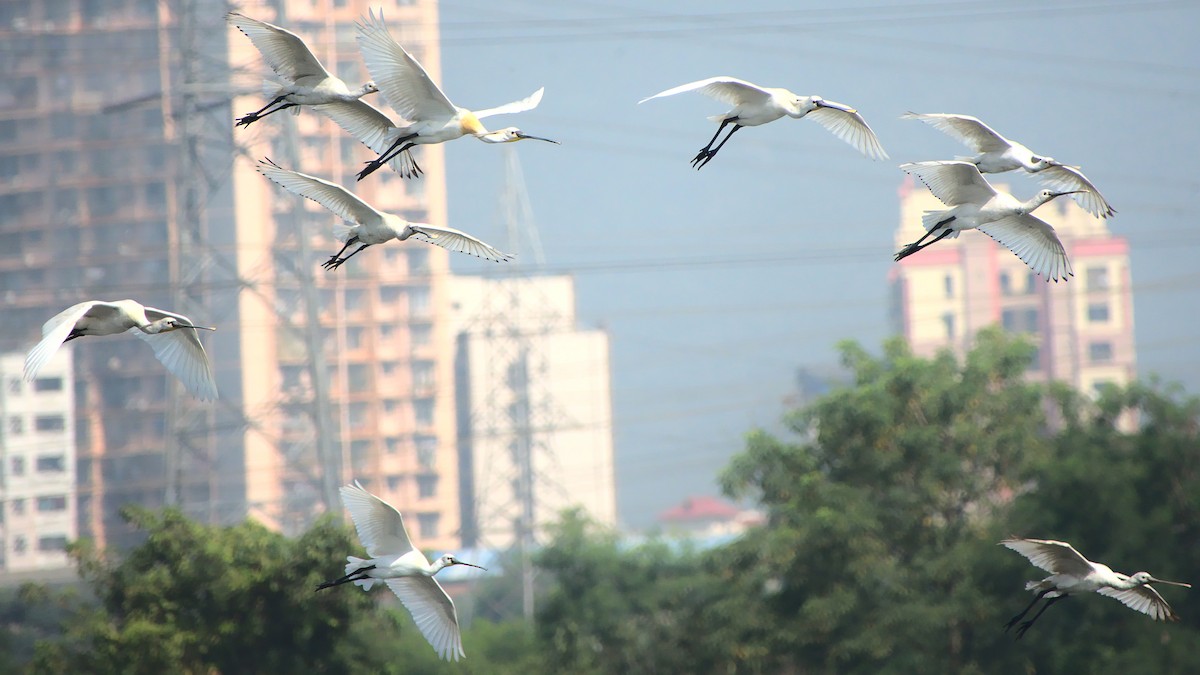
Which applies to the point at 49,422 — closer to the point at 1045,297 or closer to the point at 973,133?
the point at 1045,297

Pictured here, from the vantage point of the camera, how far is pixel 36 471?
80.6 metres

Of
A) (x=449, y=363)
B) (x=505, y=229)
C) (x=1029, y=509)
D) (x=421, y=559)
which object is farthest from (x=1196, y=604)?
(x=449, y=363)

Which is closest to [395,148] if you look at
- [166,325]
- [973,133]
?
[166,325]

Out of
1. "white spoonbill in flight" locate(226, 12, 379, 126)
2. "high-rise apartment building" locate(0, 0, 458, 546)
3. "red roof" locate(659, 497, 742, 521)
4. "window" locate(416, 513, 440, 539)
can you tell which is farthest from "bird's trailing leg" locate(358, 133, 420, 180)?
"red roof" locate(659, 497, 742, 521)

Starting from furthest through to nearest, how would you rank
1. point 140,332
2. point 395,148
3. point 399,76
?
point 395,148, point 399,76, point 140,332

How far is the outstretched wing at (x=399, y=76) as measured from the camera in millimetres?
11281

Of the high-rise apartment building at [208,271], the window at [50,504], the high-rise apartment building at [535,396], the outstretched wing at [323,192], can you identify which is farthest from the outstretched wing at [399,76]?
the high-rise apartment building at [535,396]

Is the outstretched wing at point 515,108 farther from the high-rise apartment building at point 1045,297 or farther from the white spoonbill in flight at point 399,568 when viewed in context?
the high-rise apartment building at point 1045,297

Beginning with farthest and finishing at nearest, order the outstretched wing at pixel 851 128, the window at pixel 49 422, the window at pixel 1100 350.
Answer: the window at pixel 1100 350
the window at pixel 49 422
the outstretched wing at pixel 851 128

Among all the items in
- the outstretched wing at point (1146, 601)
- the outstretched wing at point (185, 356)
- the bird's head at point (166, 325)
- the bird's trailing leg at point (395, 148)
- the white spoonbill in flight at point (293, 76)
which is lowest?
the outstretched wing at point (1146, 601)

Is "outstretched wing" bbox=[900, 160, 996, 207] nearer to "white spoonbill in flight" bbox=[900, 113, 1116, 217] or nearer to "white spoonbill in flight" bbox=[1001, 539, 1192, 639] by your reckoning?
"white spoonbill in flight" bbox=[900, 113, 1116, 217]

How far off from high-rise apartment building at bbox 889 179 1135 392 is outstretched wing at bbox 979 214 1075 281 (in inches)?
3781

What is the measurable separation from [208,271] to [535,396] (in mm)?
39241

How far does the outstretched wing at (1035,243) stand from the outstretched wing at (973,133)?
2.68 feet
